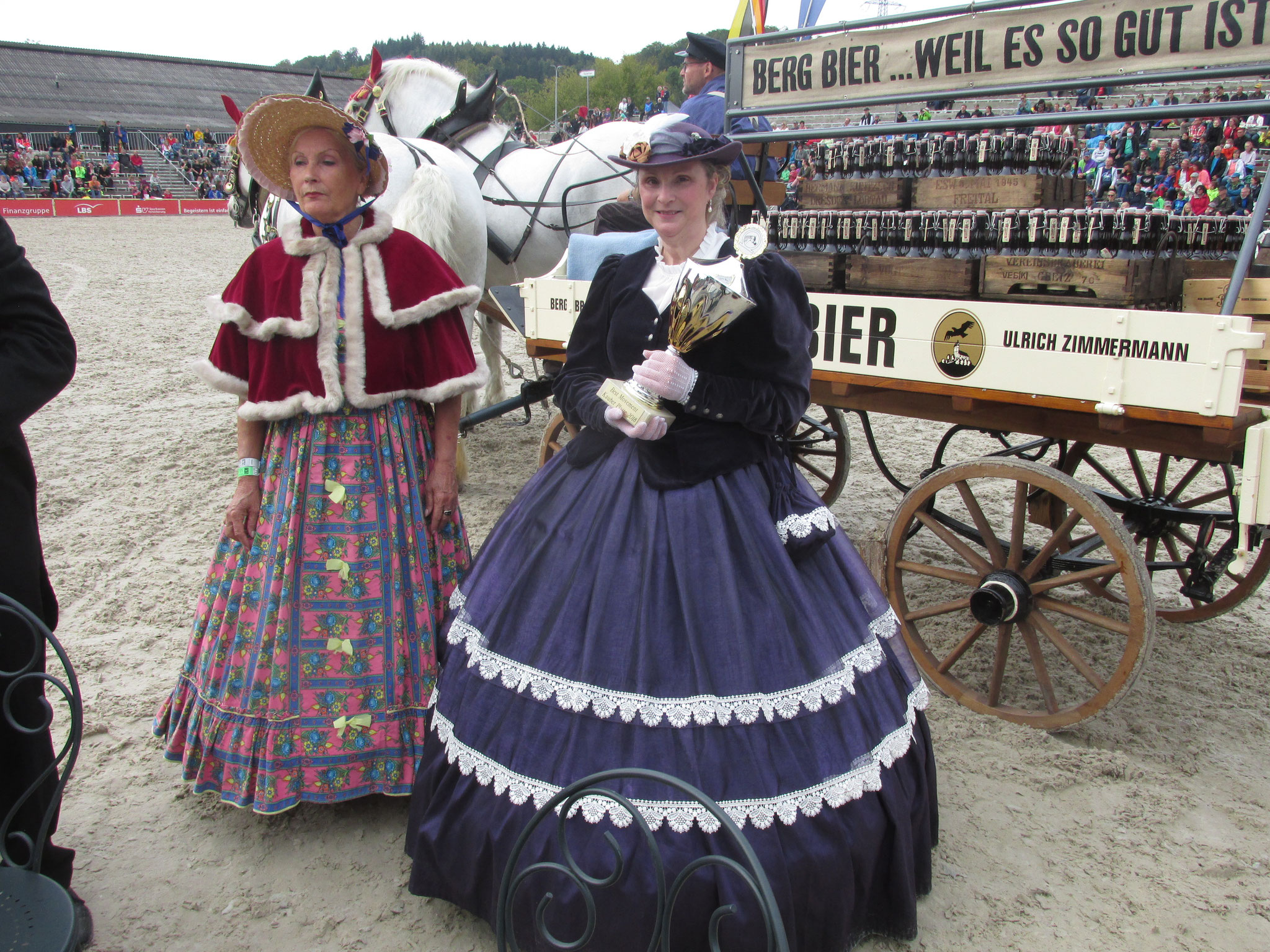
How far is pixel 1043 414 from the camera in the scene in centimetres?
286

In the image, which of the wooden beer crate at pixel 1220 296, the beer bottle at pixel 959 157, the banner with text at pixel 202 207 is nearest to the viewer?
the wooden beer crate at pixel 1220 296

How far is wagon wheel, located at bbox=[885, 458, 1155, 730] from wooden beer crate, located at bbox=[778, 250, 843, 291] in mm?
812

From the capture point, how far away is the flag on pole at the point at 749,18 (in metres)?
3.76

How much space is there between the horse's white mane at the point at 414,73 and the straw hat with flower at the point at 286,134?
12.9 ft

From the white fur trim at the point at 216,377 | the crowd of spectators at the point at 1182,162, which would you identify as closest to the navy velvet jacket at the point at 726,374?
the white fur trim at the point at 216,377

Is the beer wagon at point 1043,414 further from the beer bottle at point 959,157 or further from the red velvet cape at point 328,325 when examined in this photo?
the red velvet cape at point 328,325

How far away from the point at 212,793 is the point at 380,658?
81cm

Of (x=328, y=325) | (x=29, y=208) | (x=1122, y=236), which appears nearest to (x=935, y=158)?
(x=1122, y=236)

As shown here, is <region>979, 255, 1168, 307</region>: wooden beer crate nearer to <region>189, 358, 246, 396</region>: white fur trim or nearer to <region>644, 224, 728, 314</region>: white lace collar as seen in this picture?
<region>644, 224, 728, 314</region>: white lace collar

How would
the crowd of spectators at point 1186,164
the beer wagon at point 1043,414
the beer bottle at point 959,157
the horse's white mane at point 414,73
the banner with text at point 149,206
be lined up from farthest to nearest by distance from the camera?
the banner with text at point 149,206
the crowd of spectators at point 1186,164
the horse's white mane at point 414,73
the beer bottle at point 959,157
the beer wagon at point 1043,414

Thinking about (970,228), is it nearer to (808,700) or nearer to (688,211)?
(688,211)

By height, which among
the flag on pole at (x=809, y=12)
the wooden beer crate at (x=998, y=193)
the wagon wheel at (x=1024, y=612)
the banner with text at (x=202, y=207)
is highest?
the banner with text at (x=202, y=207)

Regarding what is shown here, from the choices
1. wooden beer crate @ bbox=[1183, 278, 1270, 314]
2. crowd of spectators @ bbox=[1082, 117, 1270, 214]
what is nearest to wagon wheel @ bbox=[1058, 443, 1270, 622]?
wooden beer crate @ bbox=[1183, 278, 1270, 314]

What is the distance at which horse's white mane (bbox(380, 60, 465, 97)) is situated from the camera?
19.8ft
